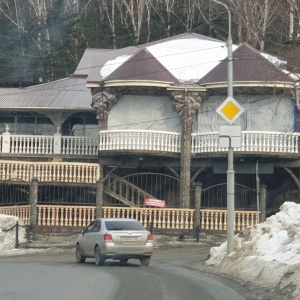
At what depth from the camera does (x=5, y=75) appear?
7188 centimetres

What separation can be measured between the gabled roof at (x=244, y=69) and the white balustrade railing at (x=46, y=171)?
21.5 ft

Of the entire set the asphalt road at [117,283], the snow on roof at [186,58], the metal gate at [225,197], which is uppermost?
the snow on roof at [186,58]

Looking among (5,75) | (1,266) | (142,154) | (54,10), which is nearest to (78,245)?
(1,266)

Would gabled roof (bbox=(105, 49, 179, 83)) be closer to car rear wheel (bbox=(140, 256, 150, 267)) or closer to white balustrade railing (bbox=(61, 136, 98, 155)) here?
white balustrade railing (bbox=(61, 136, 98, 155))

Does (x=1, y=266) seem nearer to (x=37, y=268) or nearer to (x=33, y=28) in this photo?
(x=37, y=268)

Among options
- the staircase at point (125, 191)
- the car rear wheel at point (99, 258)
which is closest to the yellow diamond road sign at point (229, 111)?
the car rear wheel at point (99, 258)

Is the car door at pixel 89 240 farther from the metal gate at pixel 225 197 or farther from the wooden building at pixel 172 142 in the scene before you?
the metal gate at pixel 225 197

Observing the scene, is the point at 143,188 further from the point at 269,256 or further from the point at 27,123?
the point at 269,256

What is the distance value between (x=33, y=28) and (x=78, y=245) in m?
47.1

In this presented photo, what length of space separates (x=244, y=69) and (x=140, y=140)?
547cm

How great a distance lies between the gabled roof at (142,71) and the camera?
41.2 m

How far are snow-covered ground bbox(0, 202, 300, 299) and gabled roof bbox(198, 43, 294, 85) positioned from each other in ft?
41.3

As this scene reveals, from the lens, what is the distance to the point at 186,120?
135ft

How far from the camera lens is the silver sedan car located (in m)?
26.0
